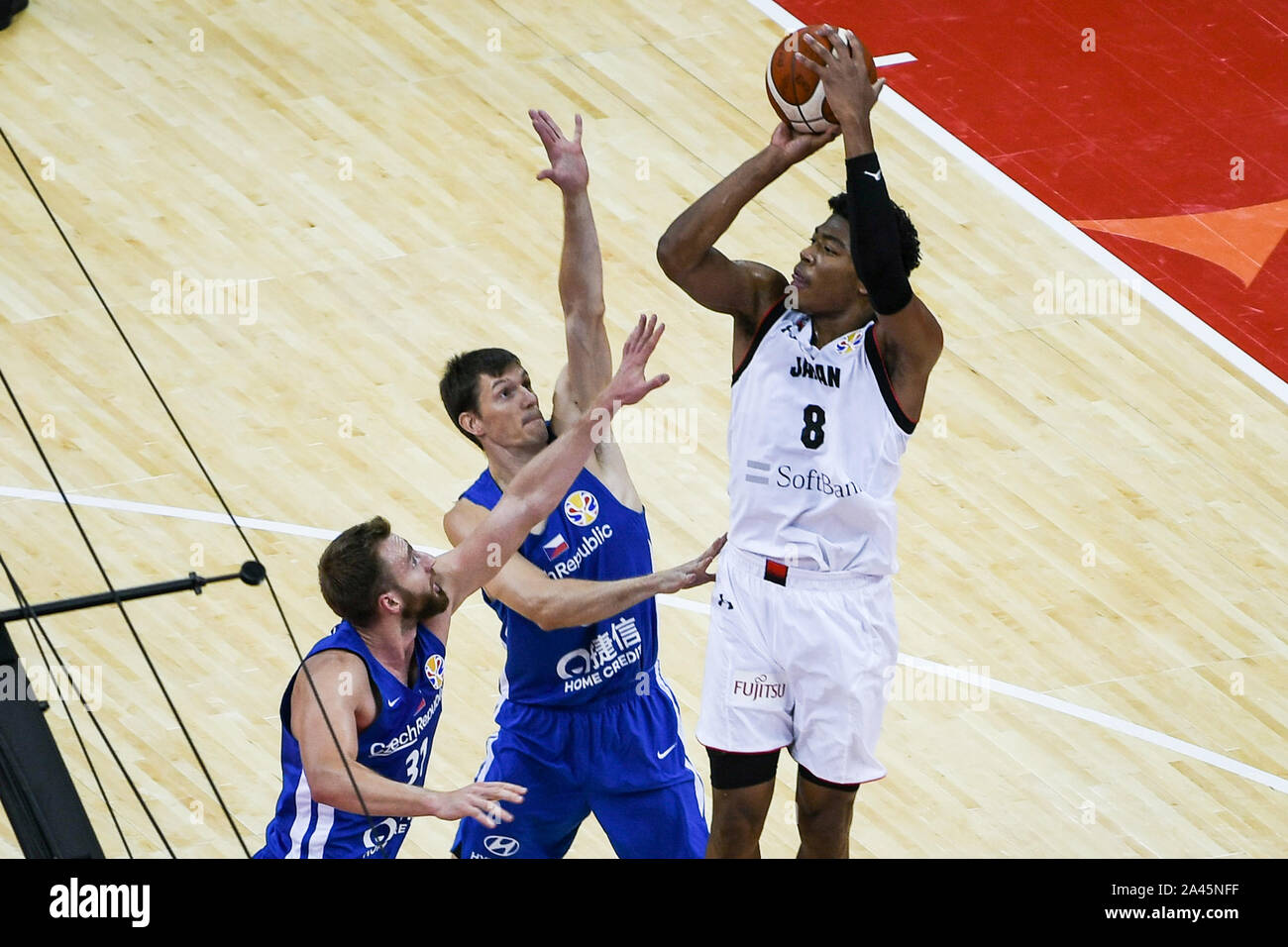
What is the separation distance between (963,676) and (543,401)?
2564 millimetres

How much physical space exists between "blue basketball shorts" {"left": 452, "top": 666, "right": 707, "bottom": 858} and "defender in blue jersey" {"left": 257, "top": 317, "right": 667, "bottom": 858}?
69 centimetres

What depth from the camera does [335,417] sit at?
10.1 meters

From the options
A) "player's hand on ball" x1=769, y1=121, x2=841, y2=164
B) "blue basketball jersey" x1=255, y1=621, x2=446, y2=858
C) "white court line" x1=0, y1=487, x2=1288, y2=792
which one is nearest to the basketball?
"player's hand on ball" x1=769, y1=121, x2=841, y2=164

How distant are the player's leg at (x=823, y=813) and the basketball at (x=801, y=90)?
2.02 metres

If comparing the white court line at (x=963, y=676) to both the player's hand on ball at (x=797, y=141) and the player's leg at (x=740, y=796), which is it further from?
the player's hand on ball at (x=797, y=141)

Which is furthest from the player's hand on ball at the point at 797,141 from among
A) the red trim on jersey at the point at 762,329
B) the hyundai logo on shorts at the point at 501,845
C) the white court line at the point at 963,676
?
the white court line at the point at 963,676

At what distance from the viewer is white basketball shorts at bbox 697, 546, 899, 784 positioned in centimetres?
631

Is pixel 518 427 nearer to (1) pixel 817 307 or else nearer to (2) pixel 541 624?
(2) pixel 541 624

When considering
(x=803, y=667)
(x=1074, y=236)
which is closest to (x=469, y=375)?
(x=803, y=667)

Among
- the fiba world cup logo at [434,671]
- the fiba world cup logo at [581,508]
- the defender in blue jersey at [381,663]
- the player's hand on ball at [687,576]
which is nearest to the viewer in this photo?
the defender in blue jersey at [381,663]

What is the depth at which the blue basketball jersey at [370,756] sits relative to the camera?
5969mm

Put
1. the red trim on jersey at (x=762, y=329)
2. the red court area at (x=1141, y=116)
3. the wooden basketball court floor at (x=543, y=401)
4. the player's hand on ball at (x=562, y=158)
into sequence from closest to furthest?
the red trim on jersey at (x=762, y=329), the player's hand on ball at (x=562, y=158), the wooden basketball court floor at (x=543, y=401), the red court area at (x=1141, y=116)

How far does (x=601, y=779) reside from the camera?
22.6 ft
